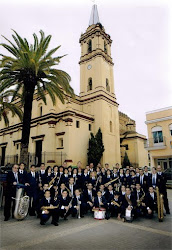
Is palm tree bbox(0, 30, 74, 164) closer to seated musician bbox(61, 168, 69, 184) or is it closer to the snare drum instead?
seated musician bbox(61, 168, 69, 184)

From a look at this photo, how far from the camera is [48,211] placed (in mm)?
6438

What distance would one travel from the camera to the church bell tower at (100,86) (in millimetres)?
26781

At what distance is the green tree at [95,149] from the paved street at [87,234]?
16968 mm

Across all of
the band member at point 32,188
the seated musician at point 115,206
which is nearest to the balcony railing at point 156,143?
the seated musician at point 115,206

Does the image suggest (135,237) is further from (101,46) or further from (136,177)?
(101,46)

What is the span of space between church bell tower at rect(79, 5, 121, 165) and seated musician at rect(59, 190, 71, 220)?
18097 millimetres

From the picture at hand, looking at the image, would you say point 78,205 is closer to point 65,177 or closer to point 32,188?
point 65,177

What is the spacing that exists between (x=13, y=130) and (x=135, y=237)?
28.1 m

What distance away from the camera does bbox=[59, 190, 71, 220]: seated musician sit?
698cm

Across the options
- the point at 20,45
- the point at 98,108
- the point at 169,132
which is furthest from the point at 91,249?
A: the point at 98,108

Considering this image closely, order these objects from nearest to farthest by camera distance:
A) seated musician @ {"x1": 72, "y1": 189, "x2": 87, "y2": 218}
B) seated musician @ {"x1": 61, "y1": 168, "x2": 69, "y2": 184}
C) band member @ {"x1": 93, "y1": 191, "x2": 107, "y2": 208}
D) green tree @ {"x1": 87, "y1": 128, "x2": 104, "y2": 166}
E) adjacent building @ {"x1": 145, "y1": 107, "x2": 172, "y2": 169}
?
seated musician @ {"x1": 72, "y1": 189, "x2": 87, "y2": 218}, band member @ {"x1": 93, "y1": 191, "x2": 107, "y2": 208}, seated musician @ {"x1": 61, "y1": 168, "x2": 69, "y2": 184}, adjacent building @ {"x1": 145, "y1": 107, "x2": 172, "y2": 169}, green tree @ {"x1": 87, "y1": 128, "x2": 104, "y2": 166}

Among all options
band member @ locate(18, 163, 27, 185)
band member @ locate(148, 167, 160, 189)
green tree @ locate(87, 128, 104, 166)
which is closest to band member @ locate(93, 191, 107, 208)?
band member @ locate(148, 167, 160, 189)

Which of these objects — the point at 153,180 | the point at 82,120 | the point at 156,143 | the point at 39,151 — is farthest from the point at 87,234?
the point at 39,151

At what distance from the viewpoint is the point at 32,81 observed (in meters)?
13.6
